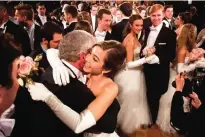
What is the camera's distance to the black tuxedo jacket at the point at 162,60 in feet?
13.8

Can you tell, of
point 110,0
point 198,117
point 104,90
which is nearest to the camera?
point 104,90

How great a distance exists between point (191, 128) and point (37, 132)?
1.37m

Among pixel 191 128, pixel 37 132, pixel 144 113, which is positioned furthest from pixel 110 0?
pixel 37 132

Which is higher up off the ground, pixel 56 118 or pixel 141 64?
pixel 56 118

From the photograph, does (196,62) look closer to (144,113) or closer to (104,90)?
(144,113)

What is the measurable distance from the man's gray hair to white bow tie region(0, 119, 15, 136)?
0.63 metres

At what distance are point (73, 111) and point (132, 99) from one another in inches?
112

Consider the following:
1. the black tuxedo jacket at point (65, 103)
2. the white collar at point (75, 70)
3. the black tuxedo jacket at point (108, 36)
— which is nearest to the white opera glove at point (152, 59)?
the black tuxedo jacket at point (108, 36)

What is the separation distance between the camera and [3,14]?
4.21m

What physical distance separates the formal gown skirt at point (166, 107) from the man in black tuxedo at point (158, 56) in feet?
0.21

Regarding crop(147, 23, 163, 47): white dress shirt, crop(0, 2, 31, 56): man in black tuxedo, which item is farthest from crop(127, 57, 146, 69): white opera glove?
crop(0, 2, 31, 56): man in black tuxedo

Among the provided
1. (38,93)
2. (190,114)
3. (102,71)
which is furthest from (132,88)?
(38,93)

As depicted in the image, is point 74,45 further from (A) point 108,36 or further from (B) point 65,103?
(A) point 108,36

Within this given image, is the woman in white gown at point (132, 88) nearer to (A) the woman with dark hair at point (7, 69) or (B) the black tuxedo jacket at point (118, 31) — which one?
(B) the black tuxedo jacket at point (118, 31)
